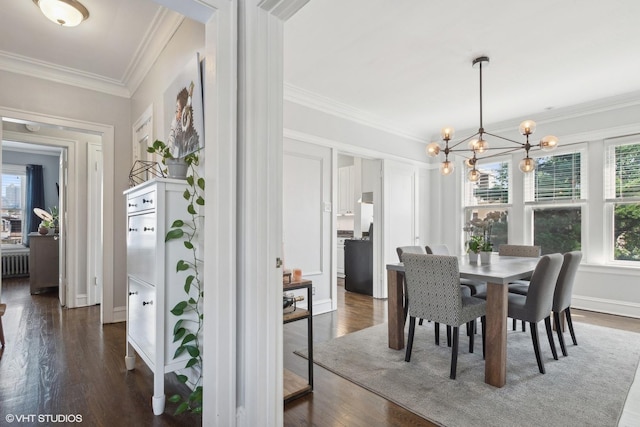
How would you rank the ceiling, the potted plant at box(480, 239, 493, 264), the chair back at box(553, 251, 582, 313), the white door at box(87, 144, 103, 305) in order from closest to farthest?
the ceiling → the chair back at box(553, 251, 582, 313) → the potted plant at box(480, 239, 493, 264) → the white door at box(87, 144, 103, 305)

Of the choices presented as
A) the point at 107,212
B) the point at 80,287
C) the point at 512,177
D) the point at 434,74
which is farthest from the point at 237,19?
the point at 512,177

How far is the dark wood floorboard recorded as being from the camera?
1854 mm

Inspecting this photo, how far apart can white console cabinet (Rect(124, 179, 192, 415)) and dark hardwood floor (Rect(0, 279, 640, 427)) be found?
28 cm

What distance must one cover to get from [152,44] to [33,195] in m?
6.10

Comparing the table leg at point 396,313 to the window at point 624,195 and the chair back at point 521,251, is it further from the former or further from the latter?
the window at point 624,195

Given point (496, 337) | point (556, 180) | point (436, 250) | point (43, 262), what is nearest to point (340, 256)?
point (436, 250)

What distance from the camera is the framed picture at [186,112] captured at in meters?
1.98

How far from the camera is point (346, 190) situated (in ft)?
22.3

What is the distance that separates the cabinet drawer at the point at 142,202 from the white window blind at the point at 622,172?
521 cm

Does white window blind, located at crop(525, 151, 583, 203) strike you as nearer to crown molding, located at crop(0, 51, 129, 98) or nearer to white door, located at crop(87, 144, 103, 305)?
crown molding, located at crop(0, 51, 129, 98)

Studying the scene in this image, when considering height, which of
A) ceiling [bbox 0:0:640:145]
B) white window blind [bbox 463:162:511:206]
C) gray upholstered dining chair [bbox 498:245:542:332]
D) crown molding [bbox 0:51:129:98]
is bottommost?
gray upholstered dining chair [bbox 498:245:542:332]

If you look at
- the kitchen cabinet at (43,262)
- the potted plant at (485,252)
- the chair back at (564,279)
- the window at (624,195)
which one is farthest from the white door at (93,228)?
the window at (624,195)

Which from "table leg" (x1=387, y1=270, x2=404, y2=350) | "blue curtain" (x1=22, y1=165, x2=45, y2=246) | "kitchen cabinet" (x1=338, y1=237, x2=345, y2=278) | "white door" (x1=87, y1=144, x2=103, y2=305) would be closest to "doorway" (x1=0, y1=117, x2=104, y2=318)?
"white door" (x1=87, y1=144, x2=103, y2=305)

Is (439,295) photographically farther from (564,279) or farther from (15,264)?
(15,264)
